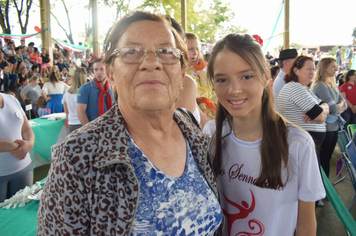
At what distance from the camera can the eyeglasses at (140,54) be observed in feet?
3.23

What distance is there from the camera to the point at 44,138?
15.5 feet

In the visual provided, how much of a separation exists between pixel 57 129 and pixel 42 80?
24.5 ft

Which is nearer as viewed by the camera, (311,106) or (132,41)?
(132,41)

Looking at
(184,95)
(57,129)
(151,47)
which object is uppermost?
(151,47)

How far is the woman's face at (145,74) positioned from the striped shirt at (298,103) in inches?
95.0

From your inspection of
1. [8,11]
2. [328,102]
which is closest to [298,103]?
[328,102]

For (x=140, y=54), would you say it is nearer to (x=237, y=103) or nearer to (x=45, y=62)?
(x=237, y=103)

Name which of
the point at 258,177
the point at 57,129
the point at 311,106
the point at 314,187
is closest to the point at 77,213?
the point at 258,177

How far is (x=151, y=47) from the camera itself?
1004 mm

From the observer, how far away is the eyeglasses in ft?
3.23

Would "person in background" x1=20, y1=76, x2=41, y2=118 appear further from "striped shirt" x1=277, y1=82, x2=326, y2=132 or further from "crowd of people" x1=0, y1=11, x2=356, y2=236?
"crowd of people" x1=0, y1=11, x2=356, y2=236

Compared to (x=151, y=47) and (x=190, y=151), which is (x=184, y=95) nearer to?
(x=190, y=151)

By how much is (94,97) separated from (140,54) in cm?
307

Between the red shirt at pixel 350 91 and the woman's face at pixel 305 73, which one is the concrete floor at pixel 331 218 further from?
the red shirt at pixel 350 91
